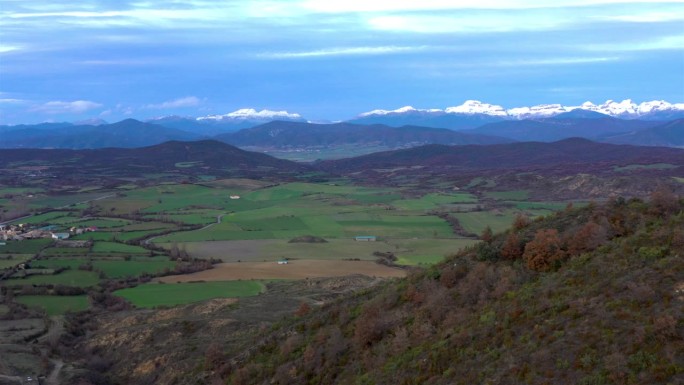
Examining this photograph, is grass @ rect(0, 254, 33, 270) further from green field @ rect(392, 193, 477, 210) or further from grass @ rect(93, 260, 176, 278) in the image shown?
green field @ rect(392, 193, 477, 210)

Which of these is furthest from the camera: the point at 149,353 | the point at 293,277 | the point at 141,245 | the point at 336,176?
the point at 336,176

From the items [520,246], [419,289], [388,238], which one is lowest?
[388,238]

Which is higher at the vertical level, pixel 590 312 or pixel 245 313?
pixel 590 312

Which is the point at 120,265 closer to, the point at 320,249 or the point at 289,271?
the point at 289,271

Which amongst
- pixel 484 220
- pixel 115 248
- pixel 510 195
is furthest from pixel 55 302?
pixel 510 195

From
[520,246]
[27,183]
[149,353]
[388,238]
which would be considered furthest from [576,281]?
[27,183]

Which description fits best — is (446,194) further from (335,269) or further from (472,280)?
(472,280)

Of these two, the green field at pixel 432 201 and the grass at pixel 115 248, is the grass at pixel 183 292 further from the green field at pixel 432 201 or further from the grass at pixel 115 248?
the green field at pixel 432 201
